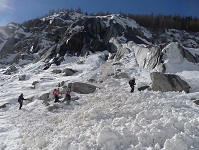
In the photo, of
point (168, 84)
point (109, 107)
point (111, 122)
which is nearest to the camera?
point (111, 122)

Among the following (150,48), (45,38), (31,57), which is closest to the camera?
(150,48)

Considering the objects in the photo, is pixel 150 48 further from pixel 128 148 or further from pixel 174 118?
pixel 128 148

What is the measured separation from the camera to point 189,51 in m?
33.0

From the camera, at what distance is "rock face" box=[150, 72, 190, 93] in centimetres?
2294

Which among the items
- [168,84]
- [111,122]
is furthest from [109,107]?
[168,84]

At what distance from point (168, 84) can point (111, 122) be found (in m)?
10.5

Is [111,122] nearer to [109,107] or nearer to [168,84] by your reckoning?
[109,107]

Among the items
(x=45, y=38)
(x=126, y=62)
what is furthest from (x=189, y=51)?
(x=45, y=38)

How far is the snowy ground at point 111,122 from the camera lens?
39.1 feet

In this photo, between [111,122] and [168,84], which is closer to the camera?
[111,122]

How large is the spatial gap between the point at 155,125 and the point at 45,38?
70670 millimetres

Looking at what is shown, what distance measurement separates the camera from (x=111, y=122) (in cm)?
1448

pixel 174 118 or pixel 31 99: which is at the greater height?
pixel 174 118

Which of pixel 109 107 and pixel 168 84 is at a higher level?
pixel 168 84
